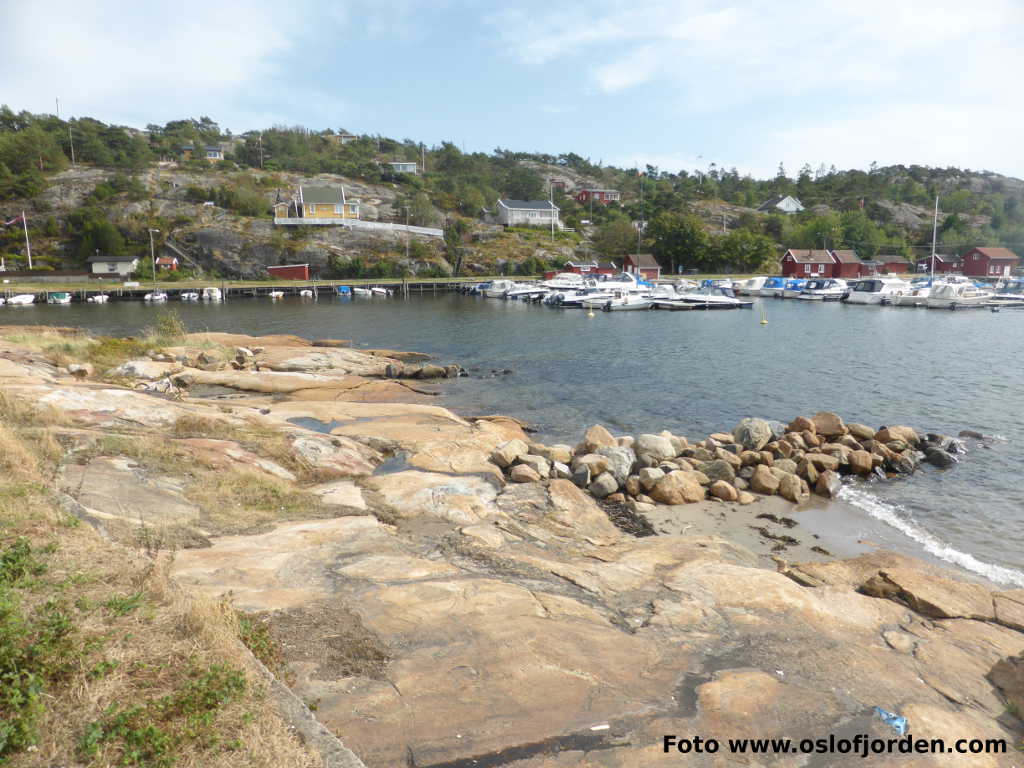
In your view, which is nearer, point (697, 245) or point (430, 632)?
point (430, 632)

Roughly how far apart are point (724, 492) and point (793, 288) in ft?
262

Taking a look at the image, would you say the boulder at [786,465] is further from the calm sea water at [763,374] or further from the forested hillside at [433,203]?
the forested hillside at [433,203]

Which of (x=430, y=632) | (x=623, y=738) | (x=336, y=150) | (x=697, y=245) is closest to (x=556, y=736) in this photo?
(x=623, y=738)

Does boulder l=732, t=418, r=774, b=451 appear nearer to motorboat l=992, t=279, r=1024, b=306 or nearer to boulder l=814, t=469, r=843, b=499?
boulder l=814, t=469, r=843, b=499

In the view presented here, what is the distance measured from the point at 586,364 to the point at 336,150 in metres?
155

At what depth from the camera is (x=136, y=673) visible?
4.71m

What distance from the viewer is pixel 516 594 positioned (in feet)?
27.5

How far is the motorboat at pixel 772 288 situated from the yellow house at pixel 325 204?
70273 millimetres

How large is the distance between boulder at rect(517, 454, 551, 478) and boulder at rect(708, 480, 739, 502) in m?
4.50

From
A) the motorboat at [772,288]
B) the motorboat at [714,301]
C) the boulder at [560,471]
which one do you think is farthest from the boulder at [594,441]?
the motorboat at [772,288]

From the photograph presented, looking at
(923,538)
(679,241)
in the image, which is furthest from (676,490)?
(679,241)

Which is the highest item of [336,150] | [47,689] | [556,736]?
[336,150]

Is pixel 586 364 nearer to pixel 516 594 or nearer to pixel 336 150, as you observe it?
pixel 516 594

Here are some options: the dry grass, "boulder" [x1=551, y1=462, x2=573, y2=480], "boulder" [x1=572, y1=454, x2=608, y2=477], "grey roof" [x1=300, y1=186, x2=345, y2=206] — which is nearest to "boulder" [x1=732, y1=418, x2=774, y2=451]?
"boulder" [x1=572, y1=454, x2=608, y2=477]
